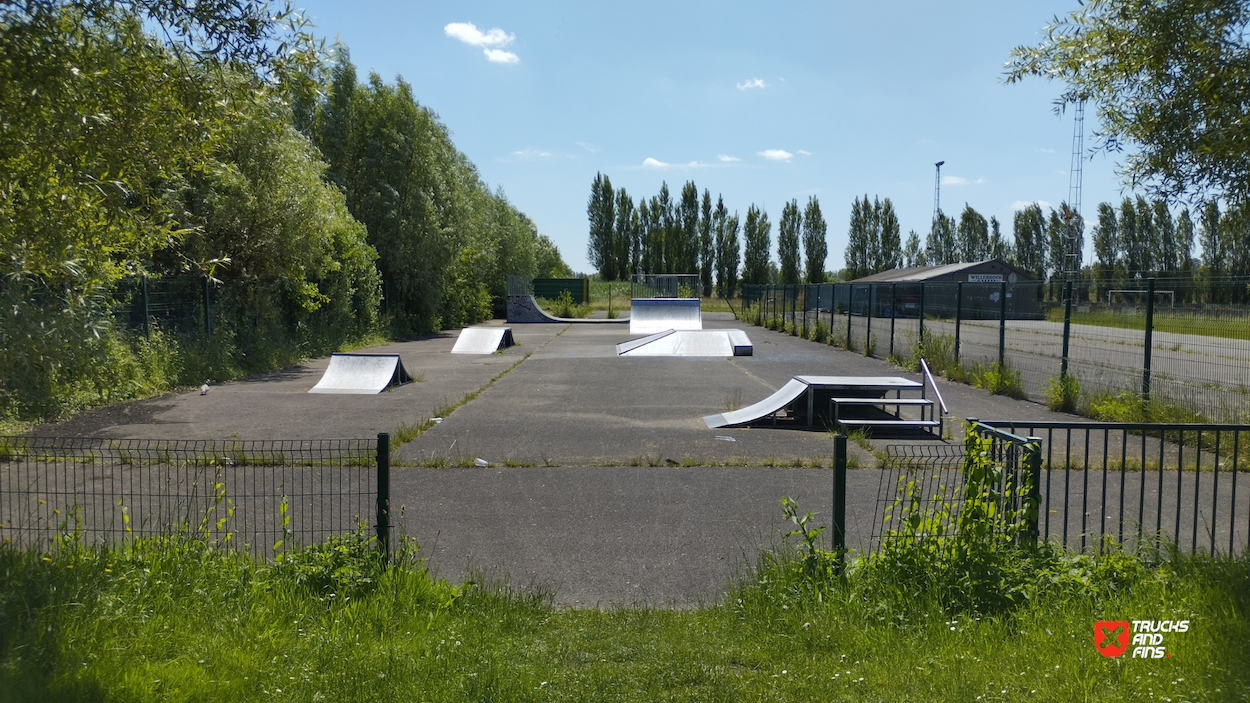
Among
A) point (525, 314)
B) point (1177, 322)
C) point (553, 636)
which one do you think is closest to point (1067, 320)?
point (1177, 322)

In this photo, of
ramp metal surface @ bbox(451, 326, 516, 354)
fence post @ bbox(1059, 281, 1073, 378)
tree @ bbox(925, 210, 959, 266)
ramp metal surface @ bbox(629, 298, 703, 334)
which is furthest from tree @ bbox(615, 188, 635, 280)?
fence post @ bbox(1059, 281, 1073, 378)

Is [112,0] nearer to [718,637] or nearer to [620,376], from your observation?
[718,637]

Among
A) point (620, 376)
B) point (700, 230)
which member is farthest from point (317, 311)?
point (700, 230)

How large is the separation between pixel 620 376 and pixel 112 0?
1316 centimetres

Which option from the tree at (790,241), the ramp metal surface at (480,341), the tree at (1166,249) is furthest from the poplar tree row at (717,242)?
the ramp metal surface at (480,341)

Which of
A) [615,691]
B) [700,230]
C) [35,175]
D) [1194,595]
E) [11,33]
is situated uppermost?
[700,230]

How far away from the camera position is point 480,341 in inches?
949

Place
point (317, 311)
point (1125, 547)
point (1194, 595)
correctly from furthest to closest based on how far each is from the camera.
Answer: point (317, 311) < point (1125, 547) < point (1194, 595)

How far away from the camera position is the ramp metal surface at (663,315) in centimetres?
3441

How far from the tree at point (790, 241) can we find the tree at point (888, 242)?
8562mm

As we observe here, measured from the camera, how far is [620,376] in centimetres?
1736

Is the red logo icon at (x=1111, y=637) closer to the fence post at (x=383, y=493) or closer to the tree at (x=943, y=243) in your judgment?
the fence post at (x=383, y=493)

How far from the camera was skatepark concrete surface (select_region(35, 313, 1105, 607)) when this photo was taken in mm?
5781
